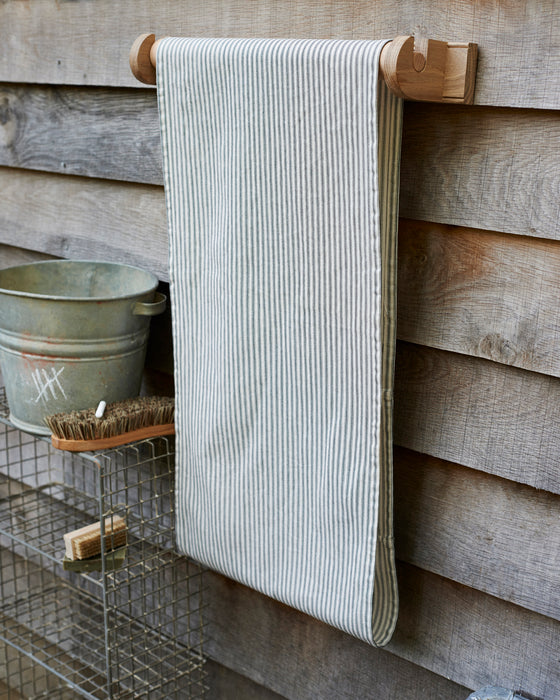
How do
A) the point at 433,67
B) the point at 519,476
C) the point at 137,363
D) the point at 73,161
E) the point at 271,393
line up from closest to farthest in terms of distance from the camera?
the point at 433,67
the point at 519,476
the point at 271,393
the point at 137,363
the point at 73,161

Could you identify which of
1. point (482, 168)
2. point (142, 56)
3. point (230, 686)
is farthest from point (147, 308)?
point (230, 686)

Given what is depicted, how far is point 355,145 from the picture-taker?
1.17 m

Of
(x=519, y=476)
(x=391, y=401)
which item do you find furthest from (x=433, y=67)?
(x=519, y=476)

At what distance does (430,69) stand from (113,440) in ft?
2.80

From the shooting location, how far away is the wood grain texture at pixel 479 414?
1.23m

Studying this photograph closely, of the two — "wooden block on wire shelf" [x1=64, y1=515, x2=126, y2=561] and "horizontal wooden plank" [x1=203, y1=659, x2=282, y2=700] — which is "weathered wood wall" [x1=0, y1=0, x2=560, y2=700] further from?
"wooden block on wire shelf" [x1=64, y1=515, x2=126, y2=561]

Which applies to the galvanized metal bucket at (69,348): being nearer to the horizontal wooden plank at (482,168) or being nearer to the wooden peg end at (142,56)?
the wooden peg end at (142,56)

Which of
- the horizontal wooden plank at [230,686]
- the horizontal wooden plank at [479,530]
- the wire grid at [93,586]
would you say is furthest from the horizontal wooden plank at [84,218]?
the horizontal wooden plank at [230,686]

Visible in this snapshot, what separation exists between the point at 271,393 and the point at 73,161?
0.80m

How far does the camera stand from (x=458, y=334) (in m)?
1.28

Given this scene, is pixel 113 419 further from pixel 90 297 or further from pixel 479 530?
pixel 479 530

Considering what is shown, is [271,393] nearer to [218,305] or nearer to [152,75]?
[218,305]

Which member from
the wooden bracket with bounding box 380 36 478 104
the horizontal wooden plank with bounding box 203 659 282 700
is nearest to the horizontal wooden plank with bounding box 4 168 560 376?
the wooden bracket with bounding box 380 36 478 104

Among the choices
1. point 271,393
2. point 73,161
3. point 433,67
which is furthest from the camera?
point 73,161
